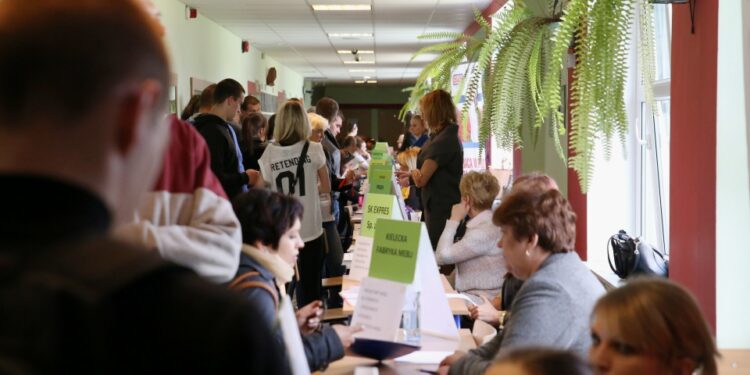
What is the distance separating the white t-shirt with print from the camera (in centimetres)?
577

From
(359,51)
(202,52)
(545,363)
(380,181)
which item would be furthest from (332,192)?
(359,51)

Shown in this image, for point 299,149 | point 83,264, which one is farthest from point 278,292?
point 299,149

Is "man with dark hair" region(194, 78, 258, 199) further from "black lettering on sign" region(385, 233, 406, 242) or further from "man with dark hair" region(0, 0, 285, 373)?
"man with dark hair" region(0, 0, 285, 373)

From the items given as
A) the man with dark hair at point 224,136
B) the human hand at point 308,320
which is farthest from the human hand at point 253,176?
the human hand at point 308,320

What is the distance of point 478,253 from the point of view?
489 centimetres

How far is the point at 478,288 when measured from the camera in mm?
4910

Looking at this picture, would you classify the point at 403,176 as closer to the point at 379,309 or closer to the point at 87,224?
the point at 379,309

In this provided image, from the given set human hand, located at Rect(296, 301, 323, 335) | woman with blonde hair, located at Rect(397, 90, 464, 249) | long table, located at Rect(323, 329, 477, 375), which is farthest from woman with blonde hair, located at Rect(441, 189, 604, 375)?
woman with blonde hair, located at Rect(397, 90, 464, 249)

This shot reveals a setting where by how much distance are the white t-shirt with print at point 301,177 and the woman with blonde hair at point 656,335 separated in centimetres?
368

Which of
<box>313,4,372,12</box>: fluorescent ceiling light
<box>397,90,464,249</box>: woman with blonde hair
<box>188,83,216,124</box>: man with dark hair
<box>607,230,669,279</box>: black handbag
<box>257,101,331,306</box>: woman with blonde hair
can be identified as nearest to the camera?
<box>607,230,669,279</box>: black handbag

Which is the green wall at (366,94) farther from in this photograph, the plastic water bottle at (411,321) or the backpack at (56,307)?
the backpack at (56,307)

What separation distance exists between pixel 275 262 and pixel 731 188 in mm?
1637

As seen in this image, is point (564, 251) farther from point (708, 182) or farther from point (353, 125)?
point (353, 125)

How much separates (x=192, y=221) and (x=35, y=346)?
4.95 feet
